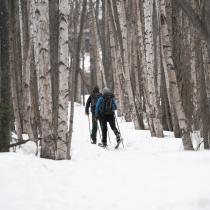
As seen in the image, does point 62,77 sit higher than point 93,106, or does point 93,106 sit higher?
point 62,77

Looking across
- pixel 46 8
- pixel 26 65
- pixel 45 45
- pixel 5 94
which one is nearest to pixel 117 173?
pixel 5 94

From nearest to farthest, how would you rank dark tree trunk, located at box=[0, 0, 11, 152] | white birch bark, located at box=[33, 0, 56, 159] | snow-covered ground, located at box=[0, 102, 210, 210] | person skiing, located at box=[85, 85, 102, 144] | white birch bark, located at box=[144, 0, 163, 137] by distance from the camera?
snow-covered ground, located at box=[0, 102, 210, 210]
dark tree trunk, located at box=[0, 0, 11, 152]
white birch bark, located at box=[33, 0, 56, 159]
white birch bark, located at box=[144, 0, 163, 137]
person skiing, located at box=[85, 85, 102, 144]

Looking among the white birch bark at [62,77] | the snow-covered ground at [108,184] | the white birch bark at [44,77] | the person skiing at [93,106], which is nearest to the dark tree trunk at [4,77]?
the snow-covered ground at [108,184]

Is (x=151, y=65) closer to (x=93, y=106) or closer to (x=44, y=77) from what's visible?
(x=93, y=106)

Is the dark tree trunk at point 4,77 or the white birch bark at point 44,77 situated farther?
the white birch bark at point 44,77

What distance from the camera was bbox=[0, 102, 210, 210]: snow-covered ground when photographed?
5031 mm

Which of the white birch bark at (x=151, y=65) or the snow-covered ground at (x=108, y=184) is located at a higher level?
the white birch bark at (x=151, y=65)

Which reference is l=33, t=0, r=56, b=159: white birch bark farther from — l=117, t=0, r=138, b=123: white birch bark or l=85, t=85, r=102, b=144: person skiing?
l=117, t=0, r=138, b=123: white birch bark

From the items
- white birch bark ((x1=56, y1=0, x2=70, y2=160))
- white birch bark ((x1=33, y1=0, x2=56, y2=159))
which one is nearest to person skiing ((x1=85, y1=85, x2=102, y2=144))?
white birch bark ((x1=56, y1=0, x2=70, y2=160))

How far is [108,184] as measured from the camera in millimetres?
6113

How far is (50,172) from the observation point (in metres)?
6.52

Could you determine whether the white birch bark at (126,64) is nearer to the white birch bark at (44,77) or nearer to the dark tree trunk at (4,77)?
the white birch bark at (44,77)

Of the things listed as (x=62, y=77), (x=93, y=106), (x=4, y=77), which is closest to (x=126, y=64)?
(x=93, y=106)

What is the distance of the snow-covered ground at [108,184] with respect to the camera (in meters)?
5.03
